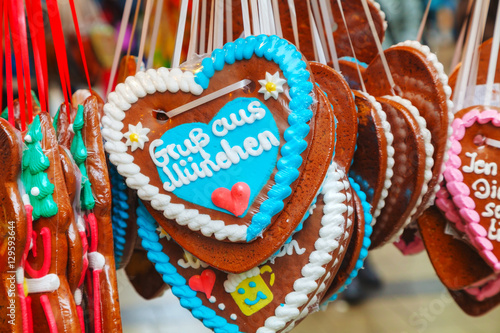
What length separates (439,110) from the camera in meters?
0.83

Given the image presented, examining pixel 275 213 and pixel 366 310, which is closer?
pixel 275 213

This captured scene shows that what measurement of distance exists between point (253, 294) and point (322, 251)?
0.13m

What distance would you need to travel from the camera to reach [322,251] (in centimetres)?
75

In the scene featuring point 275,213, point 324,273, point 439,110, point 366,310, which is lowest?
point 366,310

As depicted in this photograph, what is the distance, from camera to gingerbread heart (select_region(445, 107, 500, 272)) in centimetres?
92

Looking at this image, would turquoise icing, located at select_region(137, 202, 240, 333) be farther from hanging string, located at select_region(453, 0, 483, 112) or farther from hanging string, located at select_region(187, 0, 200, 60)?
hanging string, located at select_region(453, 0, 483, 112)

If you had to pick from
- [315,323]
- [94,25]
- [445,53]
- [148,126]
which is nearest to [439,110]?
[148,126]

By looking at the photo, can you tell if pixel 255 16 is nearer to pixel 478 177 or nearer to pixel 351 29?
pixel 351 29

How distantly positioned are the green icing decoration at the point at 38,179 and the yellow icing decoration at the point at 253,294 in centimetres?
31

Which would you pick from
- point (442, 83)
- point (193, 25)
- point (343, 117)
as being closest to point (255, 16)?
point (193, 25)

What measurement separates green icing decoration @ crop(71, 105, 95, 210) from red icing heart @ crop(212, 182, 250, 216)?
183mm

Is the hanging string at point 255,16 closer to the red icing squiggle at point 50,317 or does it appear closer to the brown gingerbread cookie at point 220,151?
the brown gingerbread cookie at point 220,151

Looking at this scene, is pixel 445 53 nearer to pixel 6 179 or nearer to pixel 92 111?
pixel 92 111

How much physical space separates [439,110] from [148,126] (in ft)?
1.53
